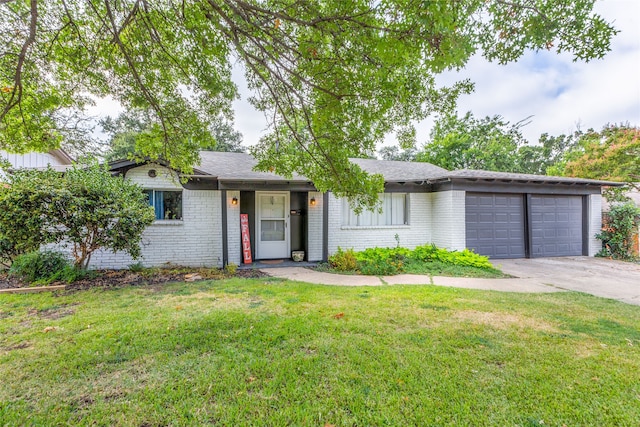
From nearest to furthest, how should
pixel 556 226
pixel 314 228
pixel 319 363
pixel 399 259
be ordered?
pixel 319 363 < pixel 399 259 < pixel 314 228 < pixel 556 226

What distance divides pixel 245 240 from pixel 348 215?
320cm

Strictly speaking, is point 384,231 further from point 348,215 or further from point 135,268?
point 135,268

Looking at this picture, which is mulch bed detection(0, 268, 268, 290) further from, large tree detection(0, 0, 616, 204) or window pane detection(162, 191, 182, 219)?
large tree detection(0, 0, 616, 204)

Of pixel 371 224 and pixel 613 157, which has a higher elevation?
pixel 613 157

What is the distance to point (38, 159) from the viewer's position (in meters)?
10.4

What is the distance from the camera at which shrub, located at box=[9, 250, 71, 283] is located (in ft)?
19.0

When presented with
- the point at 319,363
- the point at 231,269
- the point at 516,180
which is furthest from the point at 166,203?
the point at 516,180

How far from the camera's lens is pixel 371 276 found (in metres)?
6.82

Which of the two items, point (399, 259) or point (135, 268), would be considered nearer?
point (135, 268)

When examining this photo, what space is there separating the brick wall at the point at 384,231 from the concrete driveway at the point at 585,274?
91.3 inches

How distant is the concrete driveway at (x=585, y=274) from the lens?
5.51m

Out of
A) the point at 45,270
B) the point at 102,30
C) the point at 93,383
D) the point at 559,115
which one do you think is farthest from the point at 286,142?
the point at 559,115

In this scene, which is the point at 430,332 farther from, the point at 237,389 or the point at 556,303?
the point at 556,303

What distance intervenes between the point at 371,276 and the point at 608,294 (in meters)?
4.29
